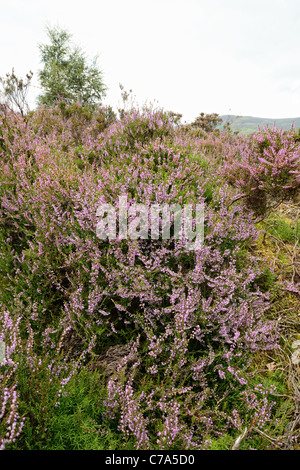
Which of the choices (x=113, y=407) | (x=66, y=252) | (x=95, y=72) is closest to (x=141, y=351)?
(x=113, y=407)

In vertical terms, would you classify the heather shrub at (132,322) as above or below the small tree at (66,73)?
below

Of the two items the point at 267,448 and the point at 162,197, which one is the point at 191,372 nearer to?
the point at 267,448

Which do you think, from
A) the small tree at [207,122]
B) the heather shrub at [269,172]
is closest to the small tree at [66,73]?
the small tree at [207,122]

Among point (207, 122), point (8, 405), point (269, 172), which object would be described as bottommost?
point (8, 405)

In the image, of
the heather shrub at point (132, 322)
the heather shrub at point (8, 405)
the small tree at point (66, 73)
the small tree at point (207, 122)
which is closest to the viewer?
the heather shrub at point (8, 405)

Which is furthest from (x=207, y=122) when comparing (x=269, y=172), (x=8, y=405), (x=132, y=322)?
(x=8, y=405)

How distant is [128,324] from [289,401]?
4.12 ft

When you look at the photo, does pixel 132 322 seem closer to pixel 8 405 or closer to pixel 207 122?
pixel 8 405

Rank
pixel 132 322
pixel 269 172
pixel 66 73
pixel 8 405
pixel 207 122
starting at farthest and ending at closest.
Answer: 1. pixel 66 73
2. pixel 207 122
3. pixel 269 172
4. pixel 132 322
5. pixel 8 405

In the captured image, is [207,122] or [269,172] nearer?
[269,172]

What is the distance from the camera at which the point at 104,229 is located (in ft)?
7.52

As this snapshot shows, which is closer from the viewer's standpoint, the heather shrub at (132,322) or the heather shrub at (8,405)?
the heather shrub at (8,405)

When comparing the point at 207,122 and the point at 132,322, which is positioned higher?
the point at 207,122

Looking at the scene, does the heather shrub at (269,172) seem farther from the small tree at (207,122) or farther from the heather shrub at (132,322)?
the small tree at (207,122)
